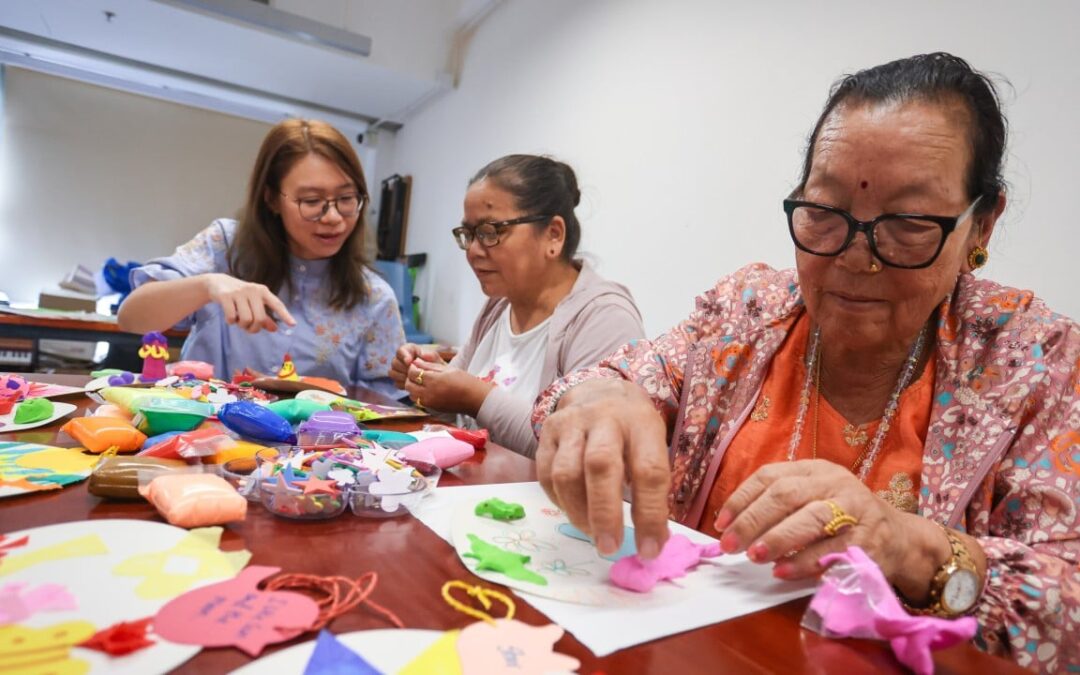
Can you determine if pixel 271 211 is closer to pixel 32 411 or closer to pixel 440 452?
pixel 32 411

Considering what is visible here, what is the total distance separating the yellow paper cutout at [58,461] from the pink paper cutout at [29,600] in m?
0.29

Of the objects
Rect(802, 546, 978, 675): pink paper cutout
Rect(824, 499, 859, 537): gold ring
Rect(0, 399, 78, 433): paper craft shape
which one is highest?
Rect(824, 499, 859, 537): gold ring

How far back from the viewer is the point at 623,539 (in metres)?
0.57

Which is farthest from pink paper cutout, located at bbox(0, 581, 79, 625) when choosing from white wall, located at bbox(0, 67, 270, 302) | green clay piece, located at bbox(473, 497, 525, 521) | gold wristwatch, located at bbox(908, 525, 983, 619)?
white wall, located at bbox(0, 67, 270, 302)

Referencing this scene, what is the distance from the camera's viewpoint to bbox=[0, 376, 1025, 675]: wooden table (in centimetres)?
43

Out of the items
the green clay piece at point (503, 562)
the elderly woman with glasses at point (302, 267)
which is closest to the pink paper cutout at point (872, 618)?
the green clay piece at point (503, 562)

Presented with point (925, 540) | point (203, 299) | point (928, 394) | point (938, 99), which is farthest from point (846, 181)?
point (203, 299)

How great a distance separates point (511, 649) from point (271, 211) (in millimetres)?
1791

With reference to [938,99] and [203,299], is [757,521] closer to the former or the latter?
[938,99]

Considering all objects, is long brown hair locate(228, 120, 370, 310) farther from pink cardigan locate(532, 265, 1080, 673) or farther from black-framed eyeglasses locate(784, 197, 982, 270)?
black-framed eyeglasses locate(784, 197, 982, 270)

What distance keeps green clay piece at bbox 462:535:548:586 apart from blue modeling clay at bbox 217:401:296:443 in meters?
0.45

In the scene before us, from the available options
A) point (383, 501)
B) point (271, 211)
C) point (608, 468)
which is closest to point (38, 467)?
point (383, 501)

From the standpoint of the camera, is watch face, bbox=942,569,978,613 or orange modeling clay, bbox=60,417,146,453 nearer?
watch face, bbox=942,569,978,613

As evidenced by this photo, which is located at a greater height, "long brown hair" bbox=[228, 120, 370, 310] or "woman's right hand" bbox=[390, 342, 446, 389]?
"long brown hair" bbox=[228, 120, 370, 310]
